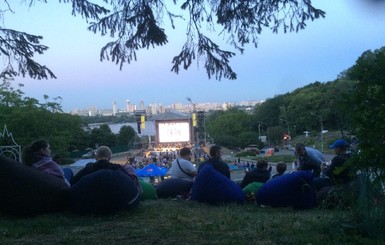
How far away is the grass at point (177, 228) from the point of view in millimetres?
4352

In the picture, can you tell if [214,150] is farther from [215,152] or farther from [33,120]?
[33,120]

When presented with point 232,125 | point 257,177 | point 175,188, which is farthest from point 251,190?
point 232,125

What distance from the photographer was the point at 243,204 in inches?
284

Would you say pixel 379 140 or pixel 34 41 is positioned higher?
pixel 34 41

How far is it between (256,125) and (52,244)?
11930 cm

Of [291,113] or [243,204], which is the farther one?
[291,113]

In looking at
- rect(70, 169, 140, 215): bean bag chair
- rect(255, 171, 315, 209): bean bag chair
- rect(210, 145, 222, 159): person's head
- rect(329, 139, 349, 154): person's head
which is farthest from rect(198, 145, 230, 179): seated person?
rect(70, 169, 140, 215): bean bag chair

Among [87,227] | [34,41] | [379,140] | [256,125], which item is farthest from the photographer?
[256,125]

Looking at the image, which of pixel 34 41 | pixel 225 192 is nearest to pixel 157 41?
pixel 34 41

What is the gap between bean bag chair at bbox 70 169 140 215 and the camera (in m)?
5.60

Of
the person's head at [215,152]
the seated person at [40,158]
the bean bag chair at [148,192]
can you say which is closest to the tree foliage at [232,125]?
the person's head at [215,152]

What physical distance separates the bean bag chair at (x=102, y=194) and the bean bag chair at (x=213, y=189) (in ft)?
4.94

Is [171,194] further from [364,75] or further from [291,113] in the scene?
[291,113]

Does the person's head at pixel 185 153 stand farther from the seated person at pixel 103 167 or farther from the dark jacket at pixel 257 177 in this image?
the seated person at pixel 103 167
